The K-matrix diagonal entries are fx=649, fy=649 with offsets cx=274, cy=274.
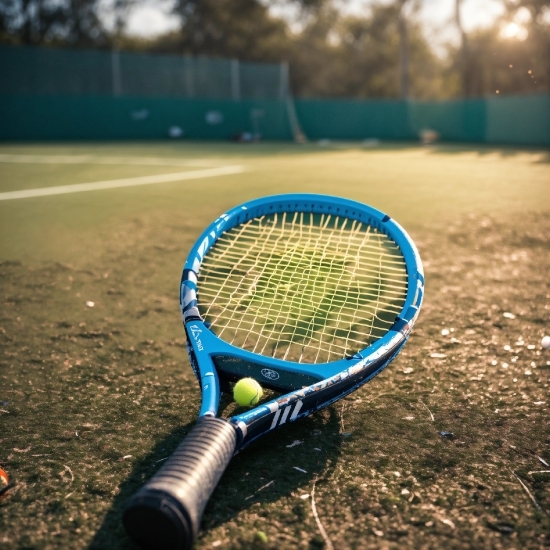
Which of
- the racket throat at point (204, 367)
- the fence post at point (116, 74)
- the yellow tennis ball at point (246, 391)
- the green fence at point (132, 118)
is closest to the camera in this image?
the racket throat at point (204, 367)

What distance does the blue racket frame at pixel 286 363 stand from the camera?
2.12m

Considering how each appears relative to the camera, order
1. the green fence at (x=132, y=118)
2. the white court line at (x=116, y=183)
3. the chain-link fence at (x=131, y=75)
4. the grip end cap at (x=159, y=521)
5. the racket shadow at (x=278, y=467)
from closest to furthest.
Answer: the grip end cap at (x=159, y=521)
the racket shadow at (x=278, y=467)
the white court line at (x=116, y=183)
the chain-link fence at (x=131, y=75)
the green fence at (x=132, y=118)

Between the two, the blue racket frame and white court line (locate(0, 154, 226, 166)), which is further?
white court line (locate(0, 154, 226, 166))

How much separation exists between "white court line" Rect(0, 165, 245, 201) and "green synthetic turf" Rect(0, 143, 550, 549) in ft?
7.45

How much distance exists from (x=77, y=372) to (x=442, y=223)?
13.4 feet

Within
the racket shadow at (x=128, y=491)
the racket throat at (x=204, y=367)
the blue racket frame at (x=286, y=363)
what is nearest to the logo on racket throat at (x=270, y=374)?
the blue racket frame at (x=286, y=363)

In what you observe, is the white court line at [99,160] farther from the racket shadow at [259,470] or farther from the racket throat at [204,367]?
the racket shadow at [259,470]

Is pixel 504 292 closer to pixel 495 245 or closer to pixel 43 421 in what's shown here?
pixel 495 245

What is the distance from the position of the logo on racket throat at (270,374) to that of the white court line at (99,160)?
9782mm

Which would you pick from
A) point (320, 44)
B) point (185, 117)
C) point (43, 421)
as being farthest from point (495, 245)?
point (320, 44)

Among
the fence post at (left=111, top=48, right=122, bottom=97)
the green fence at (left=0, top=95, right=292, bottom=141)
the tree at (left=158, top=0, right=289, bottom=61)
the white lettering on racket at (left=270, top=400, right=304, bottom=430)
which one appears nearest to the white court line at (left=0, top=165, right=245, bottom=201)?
the white lettering on racket at (left=270, top=400, right=304, bottom=430)

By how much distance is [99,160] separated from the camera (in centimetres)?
1234

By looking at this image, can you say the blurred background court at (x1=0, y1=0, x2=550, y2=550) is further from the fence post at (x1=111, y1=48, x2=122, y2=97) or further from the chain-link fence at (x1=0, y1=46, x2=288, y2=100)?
the fence post at (x1=111, y1=48, x2=122, y2=97)

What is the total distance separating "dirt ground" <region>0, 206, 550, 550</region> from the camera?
1869 mm
